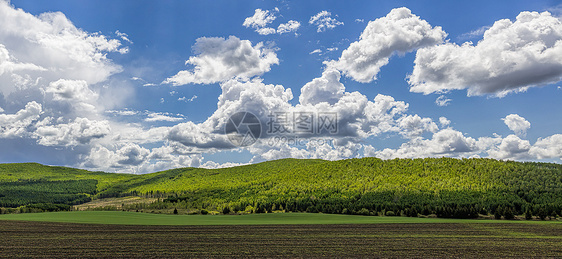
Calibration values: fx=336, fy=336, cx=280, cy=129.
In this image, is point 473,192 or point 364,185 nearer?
point 473,192

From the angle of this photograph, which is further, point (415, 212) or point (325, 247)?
point (415, 212)

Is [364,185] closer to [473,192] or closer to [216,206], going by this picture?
[473,192]

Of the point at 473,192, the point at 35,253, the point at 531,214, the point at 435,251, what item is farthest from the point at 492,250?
the point at 473,192

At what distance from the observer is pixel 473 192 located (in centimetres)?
15575

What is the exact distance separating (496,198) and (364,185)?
64924 mm

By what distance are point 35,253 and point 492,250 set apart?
55.1m

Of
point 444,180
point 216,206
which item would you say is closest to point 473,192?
point 444,180

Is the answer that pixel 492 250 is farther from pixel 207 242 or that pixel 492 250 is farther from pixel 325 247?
pixel 207 242

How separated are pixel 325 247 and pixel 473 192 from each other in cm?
14104

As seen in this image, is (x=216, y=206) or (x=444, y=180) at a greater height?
(x=444, y=180)

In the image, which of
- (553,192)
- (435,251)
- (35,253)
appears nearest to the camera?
(35,253)

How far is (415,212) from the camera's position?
118 m

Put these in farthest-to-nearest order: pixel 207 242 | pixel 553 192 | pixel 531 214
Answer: pixel 553 192, pixel 531 214, pixel 207 242

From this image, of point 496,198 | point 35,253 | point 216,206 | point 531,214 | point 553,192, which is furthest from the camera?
point 216,206
